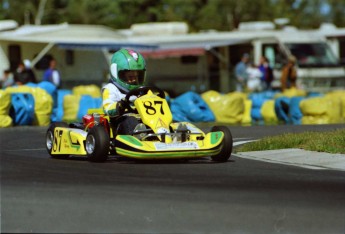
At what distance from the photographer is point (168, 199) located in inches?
400

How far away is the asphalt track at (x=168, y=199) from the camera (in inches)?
368

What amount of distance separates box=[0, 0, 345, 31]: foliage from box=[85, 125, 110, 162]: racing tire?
51.4 m

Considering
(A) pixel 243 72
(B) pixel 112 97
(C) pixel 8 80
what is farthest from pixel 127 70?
(A) pixel 243 72

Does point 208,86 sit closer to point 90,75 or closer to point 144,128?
point 90,75

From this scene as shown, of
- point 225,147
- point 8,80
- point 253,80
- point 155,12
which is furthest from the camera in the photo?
point 155,12

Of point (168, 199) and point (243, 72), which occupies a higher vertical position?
point (243, 72)

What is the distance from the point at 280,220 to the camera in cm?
969

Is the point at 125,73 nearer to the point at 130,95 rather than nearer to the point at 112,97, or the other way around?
the point at 112,97

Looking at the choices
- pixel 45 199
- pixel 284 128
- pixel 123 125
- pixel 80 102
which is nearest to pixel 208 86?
pixel 80 102

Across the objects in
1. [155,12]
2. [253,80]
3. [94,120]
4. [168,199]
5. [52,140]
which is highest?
[155,12]

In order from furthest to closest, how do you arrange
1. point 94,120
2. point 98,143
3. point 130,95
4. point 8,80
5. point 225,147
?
point 8,80 → point 94,120 → point 130,95 → point 225,147 → point 98,143

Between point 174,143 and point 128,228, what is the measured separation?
419 centimetres

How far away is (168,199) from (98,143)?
11.3 ft

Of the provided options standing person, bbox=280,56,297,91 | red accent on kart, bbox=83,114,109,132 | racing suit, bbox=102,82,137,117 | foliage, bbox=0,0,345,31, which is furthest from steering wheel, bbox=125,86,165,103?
foliage, bbox=0,0,345,31
